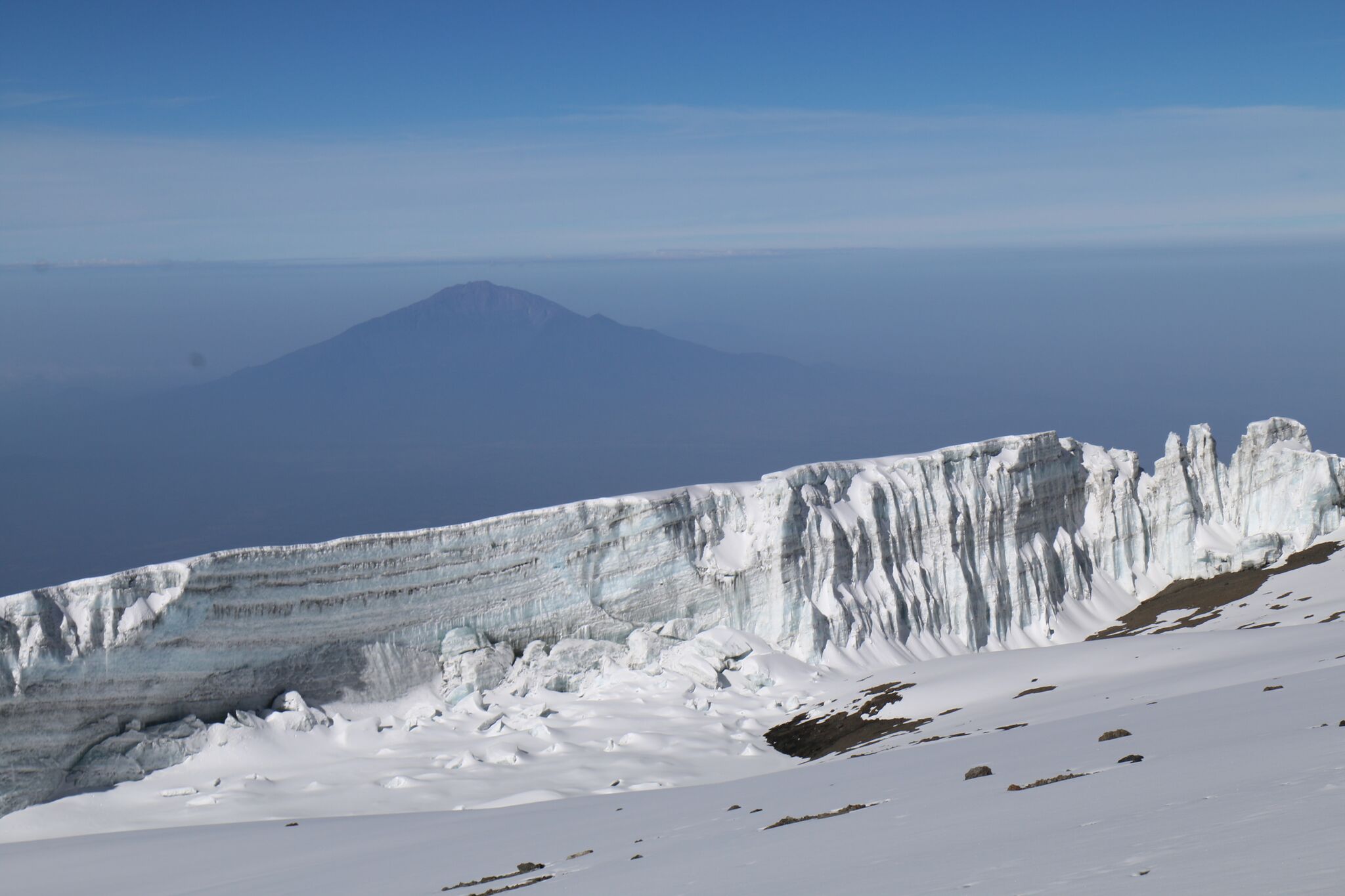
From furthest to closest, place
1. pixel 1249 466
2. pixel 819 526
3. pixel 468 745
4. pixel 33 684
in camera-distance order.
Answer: pixel 1249 466
pixel 819 526
pixel 468 745
pixel 33 684

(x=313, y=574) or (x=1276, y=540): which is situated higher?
(x=313, y=574)

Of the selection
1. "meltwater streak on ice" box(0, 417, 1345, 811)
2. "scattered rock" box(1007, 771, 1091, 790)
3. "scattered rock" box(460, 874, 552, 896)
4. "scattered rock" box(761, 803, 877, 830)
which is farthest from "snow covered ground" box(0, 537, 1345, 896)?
"meltwater streak on ice" box(0, 417, 1345, 811)

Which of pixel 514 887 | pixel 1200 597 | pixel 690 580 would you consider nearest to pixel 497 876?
pixel 514 887

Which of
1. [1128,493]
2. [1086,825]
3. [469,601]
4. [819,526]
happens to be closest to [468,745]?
[469,601]

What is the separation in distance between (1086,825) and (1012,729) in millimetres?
18680

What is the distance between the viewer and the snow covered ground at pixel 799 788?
16.6 metres

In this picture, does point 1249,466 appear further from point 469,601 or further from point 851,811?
point 851,811

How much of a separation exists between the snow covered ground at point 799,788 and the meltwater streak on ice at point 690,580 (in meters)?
2.49

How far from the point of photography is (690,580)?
58.9m

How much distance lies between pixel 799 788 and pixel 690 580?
90.0 feet

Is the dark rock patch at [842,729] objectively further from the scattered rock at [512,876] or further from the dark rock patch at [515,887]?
the dark rock patch at [515,887]

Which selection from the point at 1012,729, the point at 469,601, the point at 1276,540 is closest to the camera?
the point at 1012,729

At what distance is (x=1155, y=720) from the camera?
2891cm

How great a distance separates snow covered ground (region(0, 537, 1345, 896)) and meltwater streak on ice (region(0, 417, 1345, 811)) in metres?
2.49
